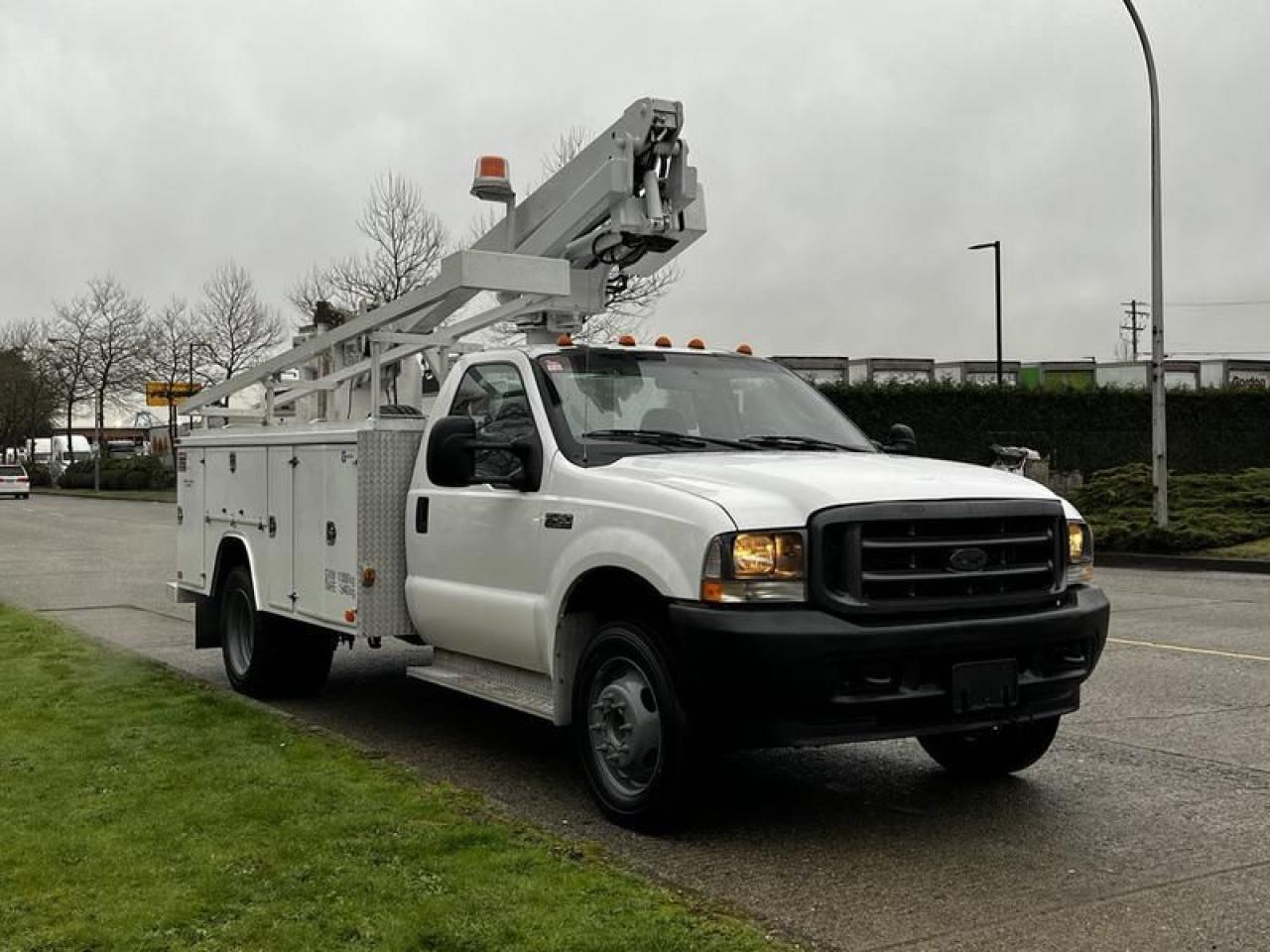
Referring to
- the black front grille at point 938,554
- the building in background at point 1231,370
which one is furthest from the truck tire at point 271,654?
the building in background at point 1231,370

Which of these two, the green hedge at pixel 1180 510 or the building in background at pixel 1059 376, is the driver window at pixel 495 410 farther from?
the building in background at pixel 1059 376

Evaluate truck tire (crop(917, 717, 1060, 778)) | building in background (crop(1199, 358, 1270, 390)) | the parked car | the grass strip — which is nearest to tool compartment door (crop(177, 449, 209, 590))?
truck tire (crop(917, 717, 1060, 778))

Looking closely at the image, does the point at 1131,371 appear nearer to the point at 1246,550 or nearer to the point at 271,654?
the point at 1246,550

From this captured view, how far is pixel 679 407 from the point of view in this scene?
648 centimetres

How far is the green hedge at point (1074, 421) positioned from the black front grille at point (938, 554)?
28954 millimetres

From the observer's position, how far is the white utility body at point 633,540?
16.4 ft

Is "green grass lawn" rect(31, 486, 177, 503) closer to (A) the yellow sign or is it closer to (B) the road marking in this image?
(A) the yellow sign

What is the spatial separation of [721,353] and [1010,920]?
3533 millimetres

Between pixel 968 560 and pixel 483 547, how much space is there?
2.30 meters

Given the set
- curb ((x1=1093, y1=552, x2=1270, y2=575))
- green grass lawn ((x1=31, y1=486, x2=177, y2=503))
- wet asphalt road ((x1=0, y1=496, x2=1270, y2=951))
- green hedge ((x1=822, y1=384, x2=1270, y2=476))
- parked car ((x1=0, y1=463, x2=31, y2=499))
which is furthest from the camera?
parked car ((x1=0, y1=463, x2=31, y2=499))

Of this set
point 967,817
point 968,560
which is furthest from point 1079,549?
point 967,817

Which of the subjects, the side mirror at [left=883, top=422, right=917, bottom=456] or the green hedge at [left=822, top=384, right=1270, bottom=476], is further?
the green hedge at [left=822, top=384, right=1270, bottom=476]

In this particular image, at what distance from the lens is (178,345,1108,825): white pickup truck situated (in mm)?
4996

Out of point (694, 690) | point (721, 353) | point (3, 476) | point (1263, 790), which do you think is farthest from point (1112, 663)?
point (3, 476)
